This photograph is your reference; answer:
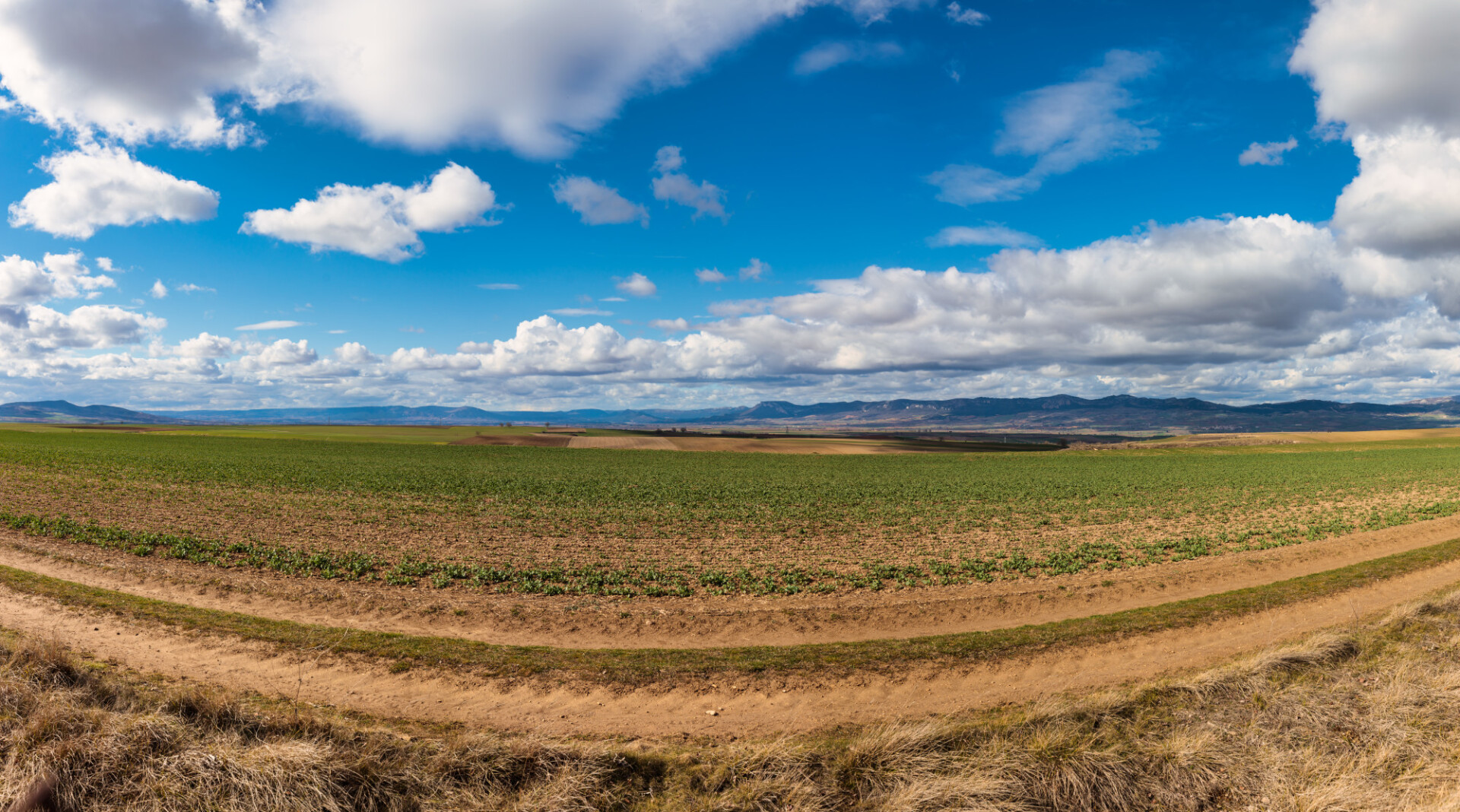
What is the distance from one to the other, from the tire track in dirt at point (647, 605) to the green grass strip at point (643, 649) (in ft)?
2.39

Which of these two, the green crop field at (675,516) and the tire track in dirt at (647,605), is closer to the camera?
the tire track in dirt at (647,605)

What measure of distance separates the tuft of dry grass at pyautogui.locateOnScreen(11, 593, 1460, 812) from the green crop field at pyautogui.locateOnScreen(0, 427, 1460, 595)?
1117cm

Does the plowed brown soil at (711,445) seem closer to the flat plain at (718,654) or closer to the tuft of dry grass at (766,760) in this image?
the flat plain at (718,654)

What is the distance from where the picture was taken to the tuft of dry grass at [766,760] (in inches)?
284

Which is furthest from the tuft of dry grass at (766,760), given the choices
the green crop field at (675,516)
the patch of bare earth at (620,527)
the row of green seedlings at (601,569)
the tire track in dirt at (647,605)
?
the patch of bare earth at (620,527)

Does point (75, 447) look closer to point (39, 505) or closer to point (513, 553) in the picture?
point (39, 505)

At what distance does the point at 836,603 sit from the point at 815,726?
842 centimetres

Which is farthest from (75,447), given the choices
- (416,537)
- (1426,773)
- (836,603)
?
(1426,773)

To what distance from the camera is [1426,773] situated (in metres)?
7.95

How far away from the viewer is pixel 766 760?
8.27m

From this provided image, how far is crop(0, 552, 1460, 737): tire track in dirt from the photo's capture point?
428 inches

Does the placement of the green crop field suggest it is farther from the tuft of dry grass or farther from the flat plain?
the tuft of dry grass

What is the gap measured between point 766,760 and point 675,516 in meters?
26.2

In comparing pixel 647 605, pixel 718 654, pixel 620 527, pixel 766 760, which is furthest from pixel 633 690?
pixel 620 527
